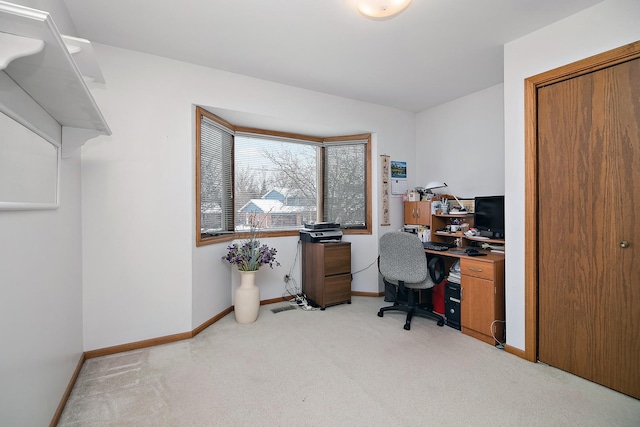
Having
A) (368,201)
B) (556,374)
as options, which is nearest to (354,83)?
(368,201)

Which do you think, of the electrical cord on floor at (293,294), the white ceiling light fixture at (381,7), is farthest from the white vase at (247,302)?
the white ceiling light fixture at (381,7)

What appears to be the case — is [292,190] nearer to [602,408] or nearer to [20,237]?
[20,237]

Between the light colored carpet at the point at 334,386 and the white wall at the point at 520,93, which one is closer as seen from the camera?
the light colored carpet at the point at 334,386

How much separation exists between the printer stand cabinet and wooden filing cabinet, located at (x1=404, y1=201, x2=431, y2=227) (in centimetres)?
101

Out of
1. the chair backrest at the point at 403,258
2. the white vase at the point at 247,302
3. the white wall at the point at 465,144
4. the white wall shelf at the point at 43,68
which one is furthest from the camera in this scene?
the white wall at the point at 465,144

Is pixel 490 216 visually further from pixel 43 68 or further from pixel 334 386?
pixel 43 68

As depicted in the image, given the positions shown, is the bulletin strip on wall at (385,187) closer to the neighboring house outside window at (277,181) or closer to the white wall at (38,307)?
the neighboring house outside window at (277,181)

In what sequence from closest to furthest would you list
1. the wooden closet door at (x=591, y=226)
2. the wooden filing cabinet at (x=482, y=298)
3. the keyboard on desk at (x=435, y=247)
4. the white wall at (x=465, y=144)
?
the wooden closet door at (x=591, y=226)
the wooden filing cabinet at (x=482, y=298)
the keyboard on desk at (x=435, y=247)
the white wall at (x=465, y=144)

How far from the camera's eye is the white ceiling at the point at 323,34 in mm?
1999

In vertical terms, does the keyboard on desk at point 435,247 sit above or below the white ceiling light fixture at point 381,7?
below

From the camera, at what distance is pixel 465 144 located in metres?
3.64

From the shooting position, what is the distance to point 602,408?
68.9 inches

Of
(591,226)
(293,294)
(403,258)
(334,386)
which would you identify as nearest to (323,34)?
(403,258)

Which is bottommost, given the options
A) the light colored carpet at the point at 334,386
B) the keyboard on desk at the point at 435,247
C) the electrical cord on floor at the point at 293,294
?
the light colored carpet at the point at 334,386
